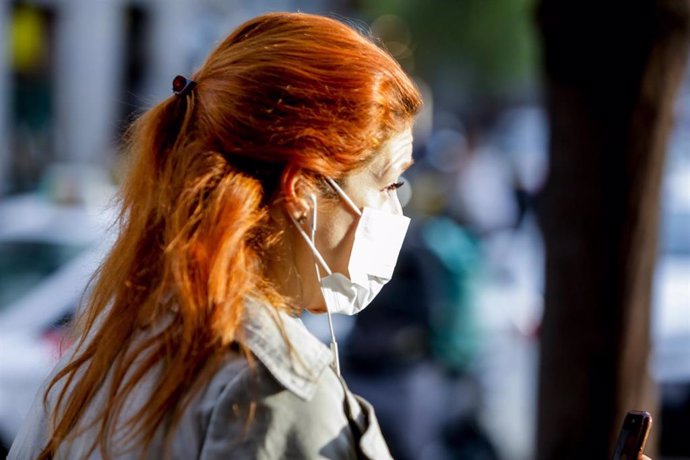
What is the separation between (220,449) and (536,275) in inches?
372

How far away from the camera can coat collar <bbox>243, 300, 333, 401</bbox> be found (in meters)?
1.64

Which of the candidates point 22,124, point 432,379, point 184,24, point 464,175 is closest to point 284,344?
point 432,379

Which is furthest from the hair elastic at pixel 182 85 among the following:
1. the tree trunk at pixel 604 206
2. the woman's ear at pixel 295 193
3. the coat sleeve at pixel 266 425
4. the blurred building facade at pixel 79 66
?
the blurred building facade at pixel 79 66

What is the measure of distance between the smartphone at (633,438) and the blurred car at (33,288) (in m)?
3.85

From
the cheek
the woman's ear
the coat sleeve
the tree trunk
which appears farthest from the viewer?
the tree trunk

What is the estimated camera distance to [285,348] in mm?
1674

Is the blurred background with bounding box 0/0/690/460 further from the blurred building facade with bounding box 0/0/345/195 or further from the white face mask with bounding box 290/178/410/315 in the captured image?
the white face mask with bounding box 290/178/410/315

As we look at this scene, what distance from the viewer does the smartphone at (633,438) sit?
72.6 inches

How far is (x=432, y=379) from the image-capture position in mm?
6062

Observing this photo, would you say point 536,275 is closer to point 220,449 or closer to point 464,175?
point 464,175

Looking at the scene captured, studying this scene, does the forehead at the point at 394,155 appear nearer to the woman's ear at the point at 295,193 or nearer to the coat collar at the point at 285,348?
the woman's ear at the point at 295,193

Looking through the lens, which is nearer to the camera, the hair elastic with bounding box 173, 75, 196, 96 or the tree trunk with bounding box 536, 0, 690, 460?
the hair elastic with bounding box 173, 75, 196, 96

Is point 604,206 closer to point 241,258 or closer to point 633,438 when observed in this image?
point 633,438

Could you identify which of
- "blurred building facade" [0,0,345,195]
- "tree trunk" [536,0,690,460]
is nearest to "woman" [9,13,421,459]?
"tree trunk" [536,0,690,460]
